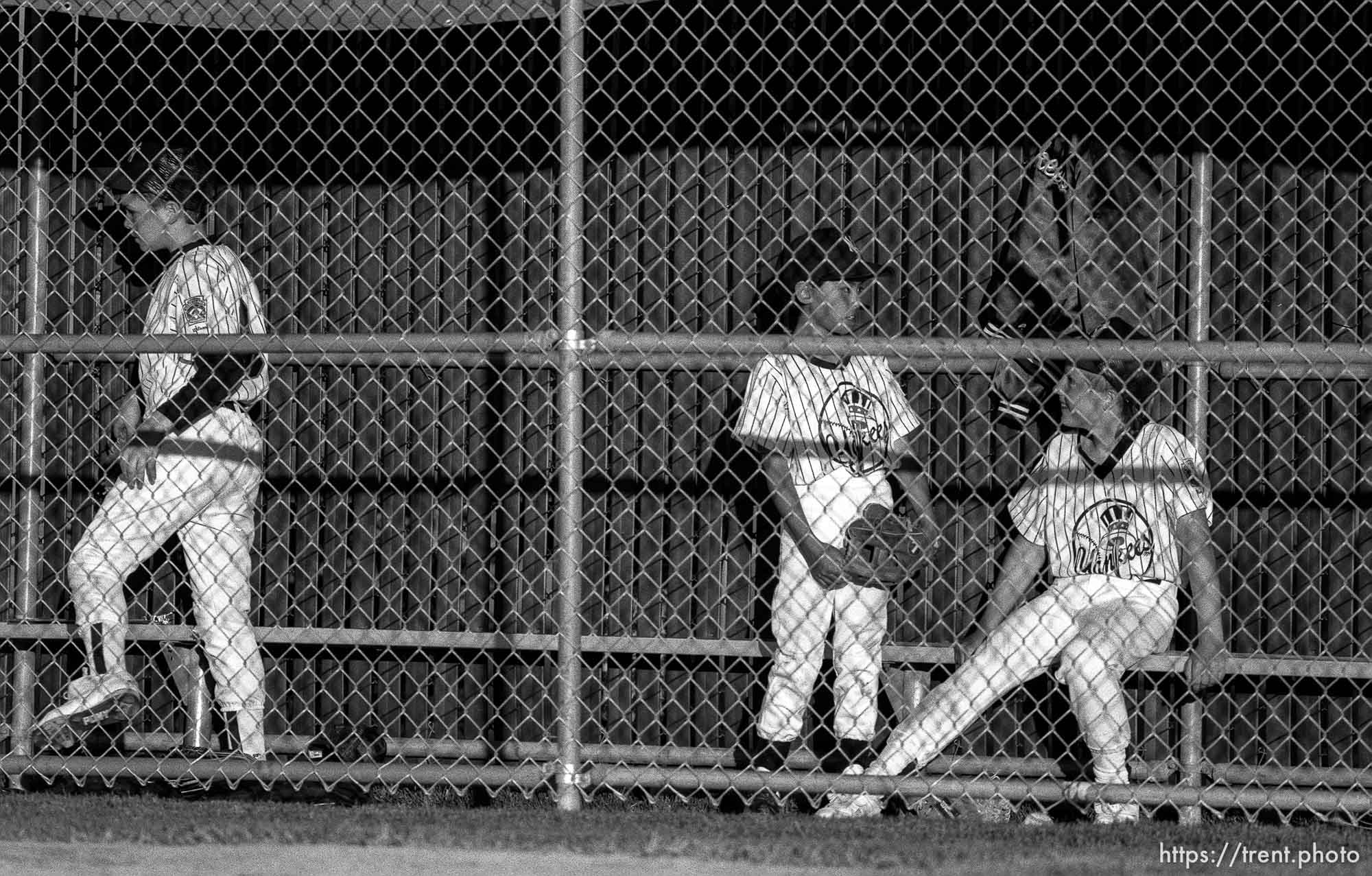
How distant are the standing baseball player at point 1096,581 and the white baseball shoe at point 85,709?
217 cm

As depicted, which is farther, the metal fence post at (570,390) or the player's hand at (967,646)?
the player's hand at (967,646)

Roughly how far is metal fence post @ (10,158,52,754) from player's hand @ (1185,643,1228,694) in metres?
3.46

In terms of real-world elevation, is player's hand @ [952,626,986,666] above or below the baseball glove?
below

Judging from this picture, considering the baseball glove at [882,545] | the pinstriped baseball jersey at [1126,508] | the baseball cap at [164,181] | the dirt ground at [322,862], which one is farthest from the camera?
the baseball cap at [164,181]

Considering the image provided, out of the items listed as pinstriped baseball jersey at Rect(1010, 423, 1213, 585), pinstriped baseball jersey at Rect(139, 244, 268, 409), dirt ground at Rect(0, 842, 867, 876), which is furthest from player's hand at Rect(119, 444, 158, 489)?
pinstriped baseball jersey at Rect(1010, 423, 1213, 585)

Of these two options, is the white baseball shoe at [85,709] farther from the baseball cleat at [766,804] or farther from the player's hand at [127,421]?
the baseball cleat at [766,804]

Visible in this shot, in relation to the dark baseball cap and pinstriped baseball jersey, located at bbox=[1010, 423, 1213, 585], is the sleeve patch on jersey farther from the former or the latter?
pinstriped baseball jersey, located at bbox=[1010, 423, 1213, 585]

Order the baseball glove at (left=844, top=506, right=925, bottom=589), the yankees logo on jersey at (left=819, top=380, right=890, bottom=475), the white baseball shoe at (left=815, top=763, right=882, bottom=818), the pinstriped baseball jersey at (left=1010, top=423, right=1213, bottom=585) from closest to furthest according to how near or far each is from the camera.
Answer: the white baseball shoe at (left=815, top=763, right=882, bottom=818) → the pinstriped baseball jersey at (left=1010, top=423, right=1213, bottom=585) → the baseball glove at (left=844, top=506, right=925, bottom=589) → the yankees logo on jersey at (left=819, top=380, right=890, bottom=475)

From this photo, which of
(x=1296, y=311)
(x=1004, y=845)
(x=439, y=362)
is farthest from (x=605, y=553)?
(x=1296, y=311)

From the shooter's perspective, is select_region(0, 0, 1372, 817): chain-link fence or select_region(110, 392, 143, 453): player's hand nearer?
select_region(110, 392, 143, 453): player's hand

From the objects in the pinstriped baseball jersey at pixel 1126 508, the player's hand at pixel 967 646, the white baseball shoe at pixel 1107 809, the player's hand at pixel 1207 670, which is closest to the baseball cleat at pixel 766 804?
the player's hand at pixel 967 646

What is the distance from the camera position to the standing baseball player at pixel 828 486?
483 cm

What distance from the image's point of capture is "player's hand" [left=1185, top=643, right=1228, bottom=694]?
4535 mm

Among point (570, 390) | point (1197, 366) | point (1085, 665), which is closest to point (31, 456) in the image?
point (570, 390)
